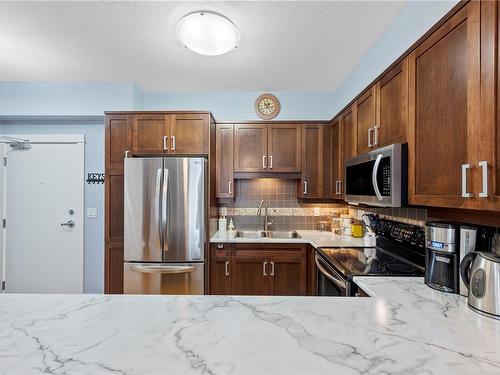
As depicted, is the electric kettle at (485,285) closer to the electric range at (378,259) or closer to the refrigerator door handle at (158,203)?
the electric range at (378,259)

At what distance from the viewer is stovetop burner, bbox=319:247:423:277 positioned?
5.32 ft

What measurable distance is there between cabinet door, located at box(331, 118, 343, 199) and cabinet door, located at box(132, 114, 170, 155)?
1.84m

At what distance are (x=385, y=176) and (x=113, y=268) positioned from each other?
2678mm

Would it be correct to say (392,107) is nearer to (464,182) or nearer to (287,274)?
(464,182)

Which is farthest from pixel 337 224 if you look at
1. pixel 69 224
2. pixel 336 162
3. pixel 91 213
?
pixel 69 224

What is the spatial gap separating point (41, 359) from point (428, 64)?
192cm

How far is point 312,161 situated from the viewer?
3123 millimetres

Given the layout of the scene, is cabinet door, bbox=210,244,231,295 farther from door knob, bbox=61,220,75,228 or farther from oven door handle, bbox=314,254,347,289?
door knob, bbox=61,220,75,228

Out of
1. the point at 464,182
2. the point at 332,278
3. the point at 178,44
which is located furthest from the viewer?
the point at 178,44

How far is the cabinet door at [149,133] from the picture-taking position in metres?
2.73

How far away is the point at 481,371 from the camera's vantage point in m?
0.65

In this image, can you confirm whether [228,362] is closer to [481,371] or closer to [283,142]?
[481,371]

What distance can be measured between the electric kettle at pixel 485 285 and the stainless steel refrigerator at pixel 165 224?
2020 millimetres

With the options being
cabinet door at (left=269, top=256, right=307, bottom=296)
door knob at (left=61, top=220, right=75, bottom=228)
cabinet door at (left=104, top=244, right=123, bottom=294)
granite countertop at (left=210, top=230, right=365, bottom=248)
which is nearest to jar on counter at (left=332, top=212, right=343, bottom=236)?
granite countertop at (left=210, top=230, right=365, bottom=248)
